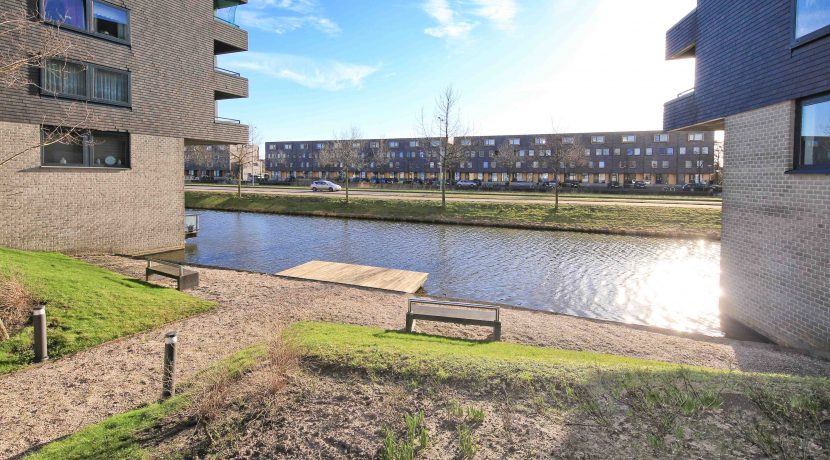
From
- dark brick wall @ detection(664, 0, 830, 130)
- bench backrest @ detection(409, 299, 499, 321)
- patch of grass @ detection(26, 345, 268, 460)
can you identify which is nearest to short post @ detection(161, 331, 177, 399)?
patch of grass @ detection(26, 345, 268, 460)

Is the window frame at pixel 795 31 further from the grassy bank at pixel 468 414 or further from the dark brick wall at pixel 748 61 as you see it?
the grassy bank at pixel 468 414

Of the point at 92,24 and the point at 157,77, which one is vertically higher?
the point at 92,24

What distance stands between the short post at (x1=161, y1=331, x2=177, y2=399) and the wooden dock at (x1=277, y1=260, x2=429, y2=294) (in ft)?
28.7

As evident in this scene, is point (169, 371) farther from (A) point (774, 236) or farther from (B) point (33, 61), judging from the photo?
(B) point (33, 61)

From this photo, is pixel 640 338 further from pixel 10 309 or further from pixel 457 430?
pixel 10 309

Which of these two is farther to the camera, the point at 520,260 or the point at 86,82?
the point at 520,260

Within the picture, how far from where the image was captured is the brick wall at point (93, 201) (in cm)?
1653

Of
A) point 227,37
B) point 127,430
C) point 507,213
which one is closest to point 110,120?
point 227,37

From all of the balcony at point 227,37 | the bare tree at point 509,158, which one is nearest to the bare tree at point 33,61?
the balcony at point 227,37

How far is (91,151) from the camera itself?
19.2 m

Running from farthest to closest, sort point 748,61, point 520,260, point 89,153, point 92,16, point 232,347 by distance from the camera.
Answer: point 520,260, point 89,153, point 92,16, point 748,61, point 232,347

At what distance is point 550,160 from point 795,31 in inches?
2450

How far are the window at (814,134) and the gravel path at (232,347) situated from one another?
13.3ft

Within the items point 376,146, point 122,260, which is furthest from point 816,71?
point 376,146
